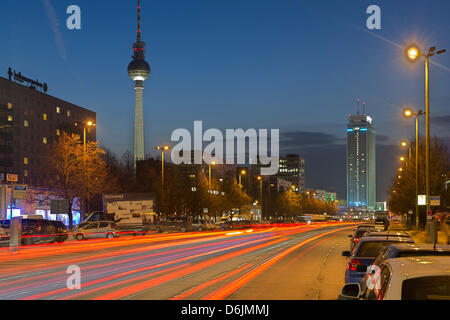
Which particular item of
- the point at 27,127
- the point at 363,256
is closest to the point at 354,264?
the point at 363,256

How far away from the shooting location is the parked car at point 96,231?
167ft

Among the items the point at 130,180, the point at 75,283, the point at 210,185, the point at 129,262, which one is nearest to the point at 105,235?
the point at 129,262

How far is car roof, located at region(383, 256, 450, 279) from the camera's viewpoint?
222 inches

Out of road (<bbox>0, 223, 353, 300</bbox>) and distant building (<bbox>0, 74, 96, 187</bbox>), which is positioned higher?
distant building (<bbox>0, 74, 96, 187</bbox>)

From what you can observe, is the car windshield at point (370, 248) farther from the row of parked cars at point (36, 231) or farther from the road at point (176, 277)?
the row of parked cars at point (36, 231)

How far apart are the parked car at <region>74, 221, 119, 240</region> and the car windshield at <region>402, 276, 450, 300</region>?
Result: 4749 cm

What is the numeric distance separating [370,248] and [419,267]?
9382 millimetres

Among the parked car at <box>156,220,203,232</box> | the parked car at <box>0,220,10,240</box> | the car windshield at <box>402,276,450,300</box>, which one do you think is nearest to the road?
the car windshield at <box>402,276,450,300</box>

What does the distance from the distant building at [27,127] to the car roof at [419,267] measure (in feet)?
308

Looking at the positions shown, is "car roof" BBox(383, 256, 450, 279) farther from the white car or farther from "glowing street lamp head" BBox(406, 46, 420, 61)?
"glowing street lamp head" BBox(406, 46, 420, 61)

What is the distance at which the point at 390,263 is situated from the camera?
6.57 metres

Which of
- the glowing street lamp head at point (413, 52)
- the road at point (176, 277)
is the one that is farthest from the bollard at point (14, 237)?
the glowing street lamp head at point (413, 52)
